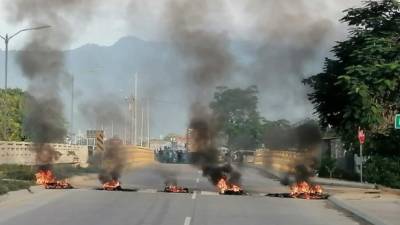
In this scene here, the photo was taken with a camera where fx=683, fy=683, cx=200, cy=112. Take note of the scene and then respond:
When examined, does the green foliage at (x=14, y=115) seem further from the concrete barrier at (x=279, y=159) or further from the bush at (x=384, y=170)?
the bush at (x=384, y=170)

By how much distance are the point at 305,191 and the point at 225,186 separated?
9.21 ft

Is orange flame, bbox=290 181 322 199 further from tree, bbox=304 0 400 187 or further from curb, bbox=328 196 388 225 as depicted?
tree, bbox=304 0 400 187

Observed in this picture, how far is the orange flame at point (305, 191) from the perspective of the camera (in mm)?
22938

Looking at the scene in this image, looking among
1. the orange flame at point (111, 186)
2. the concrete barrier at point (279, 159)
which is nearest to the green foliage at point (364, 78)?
the concrete barrier at point (279, 159)

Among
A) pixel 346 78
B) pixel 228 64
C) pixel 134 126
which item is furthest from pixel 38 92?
pixel 134 126

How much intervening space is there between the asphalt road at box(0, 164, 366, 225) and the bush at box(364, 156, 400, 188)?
789 centimetres

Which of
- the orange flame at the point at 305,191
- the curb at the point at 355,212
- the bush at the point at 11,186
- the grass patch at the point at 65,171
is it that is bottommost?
the curb at the point at 355,212

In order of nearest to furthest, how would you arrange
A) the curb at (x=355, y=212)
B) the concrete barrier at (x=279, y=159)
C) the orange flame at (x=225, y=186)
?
1. the curb at (x=355, y=212)
2. the orange flame at (x=225, y=186)
3. the concrete barrier at (x=279, y=159)

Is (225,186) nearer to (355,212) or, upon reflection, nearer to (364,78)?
(364,78)

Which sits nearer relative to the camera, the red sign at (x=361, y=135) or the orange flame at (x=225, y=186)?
the orange flame at (x=225, y=186)

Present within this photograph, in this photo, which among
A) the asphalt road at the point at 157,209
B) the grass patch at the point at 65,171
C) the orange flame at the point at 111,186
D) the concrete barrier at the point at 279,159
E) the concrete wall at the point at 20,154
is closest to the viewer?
the asphalt road at the point at 157,209

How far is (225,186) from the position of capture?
24.0m

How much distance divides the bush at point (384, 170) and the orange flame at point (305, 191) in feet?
21.5

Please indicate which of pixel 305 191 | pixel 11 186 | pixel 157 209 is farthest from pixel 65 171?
pixel 157 209
